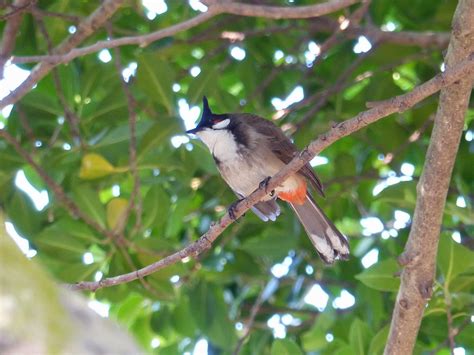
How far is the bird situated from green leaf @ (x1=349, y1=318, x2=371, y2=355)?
53 centimetres

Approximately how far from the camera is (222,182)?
15.0 feet

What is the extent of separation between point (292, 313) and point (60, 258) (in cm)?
137

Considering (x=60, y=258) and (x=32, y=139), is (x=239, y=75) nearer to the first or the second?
(x=32, y=139)

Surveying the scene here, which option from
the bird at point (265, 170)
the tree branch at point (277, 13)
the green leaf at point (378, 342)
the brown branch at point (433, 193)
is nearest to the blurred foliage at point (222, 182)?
the green leaf at point (378, 342)

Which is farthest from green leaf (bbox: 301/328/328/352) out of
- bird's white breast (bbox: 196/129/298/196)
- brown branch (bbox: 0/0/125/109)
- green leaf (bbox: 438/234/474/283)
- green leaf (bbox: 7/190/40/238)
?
brown branch (bbox: 0/0/125/109)

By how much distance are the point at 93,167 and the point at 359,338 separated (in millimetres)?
1349

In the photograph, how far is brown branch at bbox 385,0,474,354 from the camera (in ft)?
8.85

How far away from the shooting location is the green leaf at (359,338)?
3244 mm

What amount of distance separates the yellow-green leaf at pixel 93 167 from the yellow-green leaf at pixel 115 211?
5.4 inches

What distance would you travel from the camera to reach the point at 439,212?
2.75m

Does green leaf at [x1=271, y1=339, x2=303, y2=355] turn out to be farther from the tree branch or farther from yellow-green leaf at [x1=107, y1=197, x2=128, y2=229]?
the tree branch

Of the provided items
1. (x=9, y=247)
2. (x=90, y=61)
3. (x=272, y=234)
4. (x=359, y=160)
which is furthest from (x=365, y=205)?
(x=9, y=247)

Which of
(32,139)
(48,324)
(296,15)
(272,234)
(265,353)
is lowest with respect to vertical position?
(265,353)

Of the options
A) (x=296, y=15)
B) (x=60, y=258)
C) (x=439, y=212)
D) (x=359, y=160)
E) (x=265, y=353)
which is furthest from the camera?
(x=359, y=160)
